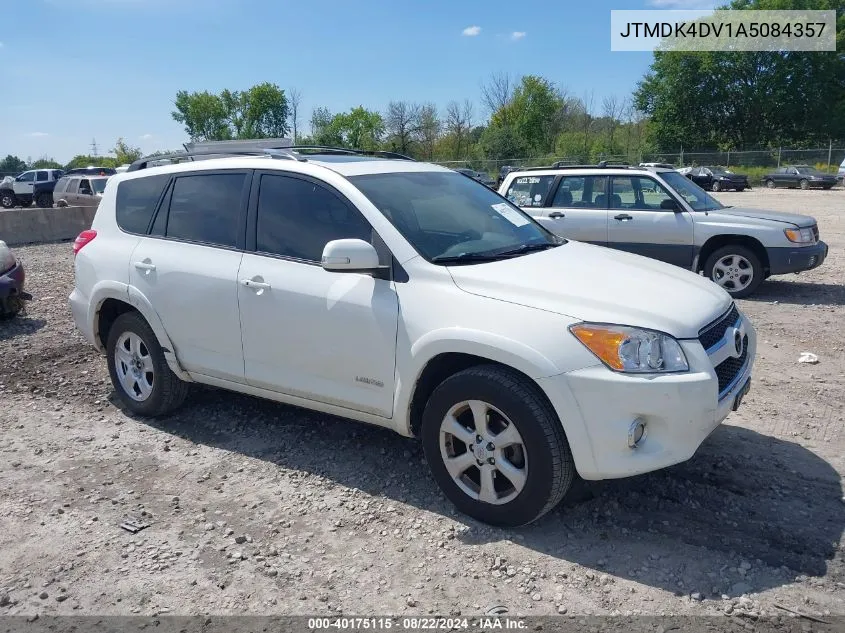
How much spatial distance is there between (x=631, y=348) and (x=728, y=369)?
2.59 ft

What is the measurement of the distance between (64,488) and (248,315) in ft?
4.85

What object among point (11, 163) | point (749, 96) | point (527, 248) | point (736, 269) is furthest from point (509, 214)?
point (11, 163)

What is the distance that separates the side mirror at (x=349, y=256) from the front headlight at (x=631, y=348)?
111cm

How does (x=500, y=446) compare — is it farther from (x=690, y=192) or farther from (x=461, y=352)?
Result: (x=690, y=192)

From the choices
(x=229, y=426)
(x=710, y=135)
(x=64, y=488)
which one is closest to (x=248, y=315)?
(x=229, y=426)

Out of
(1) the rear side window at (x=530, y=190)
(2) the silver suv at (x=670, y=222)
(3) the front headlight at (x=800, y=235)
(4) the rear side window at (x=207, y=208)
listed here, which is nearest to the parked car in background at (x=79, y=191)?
(1) the rear side window at (x=530, y=190)

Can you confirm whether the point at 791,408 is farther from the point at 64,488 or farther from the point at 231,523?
the point at 64,488

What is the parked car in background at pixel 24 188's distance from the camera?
1253 inches

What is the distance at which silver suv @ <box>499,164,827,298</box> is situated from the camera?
9070 mm

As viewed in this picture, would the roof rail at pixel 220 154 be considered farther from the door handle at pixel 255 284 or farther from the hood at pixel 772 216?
the hood at pixel 772 216

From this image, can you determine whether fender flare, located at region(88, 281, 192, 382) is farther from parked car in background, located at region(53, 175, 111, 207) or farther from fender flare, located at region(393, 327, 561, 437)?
parked car in background, located at region(53, 175, 111, 207)

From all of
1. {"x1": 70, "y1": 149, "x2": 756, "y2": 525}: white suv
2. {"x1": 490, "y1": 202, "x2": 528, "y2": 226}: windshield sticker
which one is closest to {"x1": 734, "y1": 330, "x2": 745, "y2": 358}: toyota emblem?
{"x1": 70, "y1": 149, "x2": 756, "y2": 525}: white suv

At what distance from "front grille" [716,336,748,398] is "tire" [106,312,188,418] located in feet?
11.7

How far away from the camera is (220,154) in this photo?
17.0 ft
